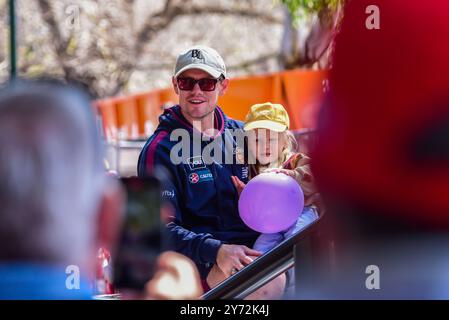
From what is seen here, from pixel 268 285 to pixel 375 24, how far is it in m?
0.74

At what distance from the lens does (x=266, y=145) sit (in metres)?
2.84

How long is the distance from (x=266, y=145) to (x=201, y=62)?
0.97ft

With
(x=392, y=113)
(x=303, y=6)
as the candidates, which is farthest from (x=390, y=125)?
(x=303, y=6)

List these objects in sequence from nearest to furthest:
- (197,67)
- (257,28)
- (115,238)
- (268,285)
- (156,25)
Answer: (115,238)
(268,285)
(197,67)
(156,25)
(257,28)

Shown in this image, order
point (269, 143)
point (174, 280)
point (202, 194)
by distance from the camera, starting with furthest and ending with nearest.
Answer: point (269, 143) → point (202, 194) → point (174, 280)

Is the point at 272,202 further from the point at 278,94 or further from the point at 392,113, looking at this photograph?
the point at 392,113

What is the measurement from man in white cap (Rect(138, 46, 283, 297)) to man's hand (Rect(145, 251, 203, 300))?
0.06 m

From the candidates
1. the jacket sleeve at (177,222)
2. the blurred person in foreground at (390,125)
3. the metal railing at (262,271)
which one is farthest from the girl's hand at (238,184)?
the blurred person in foreground at (390,125)

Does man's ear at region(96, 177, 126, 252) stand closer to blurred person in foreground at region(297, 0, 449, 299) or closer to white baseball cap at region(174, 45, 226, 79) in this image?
blurred person in foreground at region(297, 0, 449, 299)

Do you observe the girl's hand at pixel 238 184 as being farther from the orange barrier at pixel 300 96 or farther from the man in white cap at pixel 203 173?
the orange barrier at pixel 300 96

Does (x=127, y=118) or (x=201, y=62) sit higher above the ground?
(x=201, y=62)

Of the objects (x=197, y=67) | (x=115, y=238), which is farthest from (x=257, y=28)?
(x=115, y=238)

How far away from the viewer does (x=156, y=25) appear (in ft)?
35.1

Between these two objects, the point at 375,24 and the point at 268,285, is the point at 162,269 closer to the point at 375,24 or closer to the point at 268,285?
the point at 268,285
